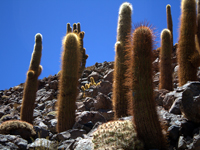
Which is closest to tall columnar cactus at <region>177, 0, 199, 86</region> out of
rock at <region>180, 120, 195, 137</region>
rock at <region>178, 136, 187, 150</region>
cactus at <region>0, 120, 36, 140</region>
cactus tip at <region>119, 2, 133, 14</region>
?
cactus tip at <region>119, 2, 133, 14</region>

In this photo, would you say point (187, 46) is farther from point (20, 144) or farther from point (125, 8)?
point (20, 144)

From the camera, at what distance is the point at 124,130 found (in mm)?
4453

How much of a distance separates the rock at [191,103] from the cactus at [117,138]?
146 centimetres

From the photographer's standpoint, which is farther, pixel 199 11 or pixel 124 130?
pixel 199 11

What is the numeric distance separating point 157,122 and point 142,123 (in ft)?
1.08

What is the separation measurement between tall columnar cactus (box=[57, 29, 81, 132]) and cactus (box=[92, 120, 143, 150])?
2.58 meters

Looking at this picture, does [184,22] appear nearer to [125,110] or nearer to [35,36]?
[125,110]

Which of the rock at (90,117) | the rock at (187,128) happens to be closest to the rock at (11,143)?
the rock at (90,117)

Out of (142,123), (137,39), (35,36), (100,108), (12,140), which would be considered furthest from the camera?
(35,36)

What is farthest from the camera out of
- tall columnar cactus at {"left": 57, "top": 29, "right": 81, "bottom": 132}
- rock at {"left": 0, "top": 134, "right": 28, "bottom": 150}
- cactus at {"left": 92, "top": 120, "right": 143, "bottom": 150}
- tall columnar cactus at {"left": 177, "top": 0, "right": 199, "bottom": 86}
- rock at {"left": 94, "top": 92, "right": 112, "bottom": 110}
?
rock at {"left": 94, "top": 92, "right": 112, "bottom": 110}

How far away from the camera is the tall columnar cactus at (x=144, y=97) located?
4277 mm

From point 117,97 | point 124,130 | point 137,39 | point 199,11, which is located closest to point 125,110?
point 117,97

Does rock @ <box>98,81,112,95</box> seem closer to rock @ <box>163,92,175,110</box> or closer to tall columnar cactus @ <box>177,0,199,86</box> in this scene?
tall columnar cactus @ <box>177,0,199,86</box>

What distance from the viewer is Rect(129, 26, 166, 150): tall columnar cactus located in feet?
14.0
